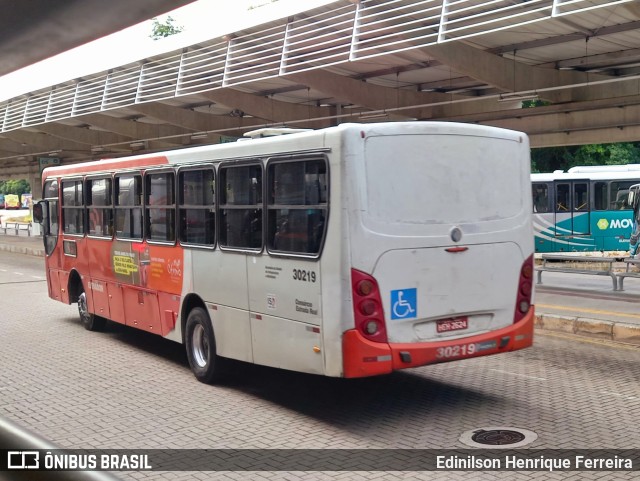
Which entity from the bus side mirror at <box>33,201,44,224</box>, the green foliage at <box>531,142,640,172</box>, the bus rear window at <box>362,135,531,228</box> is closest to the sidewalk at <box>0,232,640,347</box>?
the bus rear window at <box>362,135,531,228</box>

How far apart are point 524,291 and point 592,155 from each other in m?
39.9

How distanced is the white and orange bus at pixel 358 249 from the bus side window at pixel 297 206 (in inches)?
0.7

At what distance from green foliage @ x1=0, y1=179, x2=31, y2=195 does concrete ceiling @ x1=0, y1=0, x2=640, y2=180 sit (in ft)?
348

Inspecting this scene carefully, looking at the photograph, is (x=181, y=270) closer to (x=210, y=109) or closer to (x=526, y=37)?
(x=526, y=37)

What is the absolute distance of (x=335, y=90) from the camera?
1942 centimetres

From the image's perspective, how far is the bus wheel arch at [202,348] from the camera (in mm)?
9086

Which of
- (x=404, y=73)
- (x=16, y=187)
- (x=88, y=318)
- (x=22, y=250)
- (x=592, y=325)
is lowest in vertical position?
(x=592, y=325)

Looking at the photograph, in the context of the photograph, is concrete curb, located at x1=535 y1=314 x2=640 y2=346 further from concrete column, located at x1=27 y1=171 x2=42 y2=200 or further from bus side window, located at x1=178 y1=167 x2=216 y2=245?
concrete column, located at x1=27 y1=171 x2=42 y2=200

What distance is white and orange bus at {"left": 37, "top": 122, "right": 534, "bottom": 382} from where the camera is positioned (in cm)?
710

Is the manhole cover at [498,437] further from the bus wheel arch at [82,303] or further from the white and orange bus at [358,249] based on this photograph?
the bus wheel arch at [82,303]

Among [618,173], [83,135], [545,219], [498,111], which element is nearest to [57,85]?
[83,135]

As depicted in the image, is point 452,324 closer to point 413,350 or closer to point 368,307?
point 413,350

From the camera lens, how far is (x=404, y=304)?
728cm

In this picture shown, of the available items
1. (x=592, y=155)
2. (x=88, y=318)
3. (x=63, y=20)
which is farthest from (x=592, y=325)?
(x=592, y=155)
